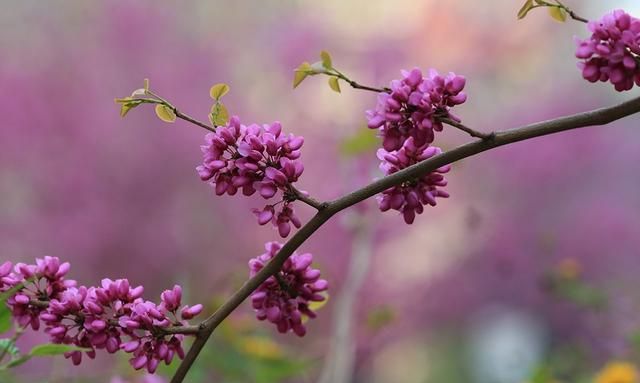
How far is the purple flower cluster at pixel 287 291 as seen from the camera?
1.49 feet

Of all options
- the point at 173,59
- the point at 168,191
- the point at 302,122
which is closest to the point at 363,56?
the point at 302,122

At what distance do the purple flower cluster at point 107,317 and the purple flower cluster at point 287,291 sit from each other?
41 millimetres

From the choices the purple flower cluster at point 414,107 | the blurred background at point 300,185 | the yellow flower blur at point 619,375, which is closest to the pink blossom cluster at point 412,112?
the purple flower cluster at point 414,107

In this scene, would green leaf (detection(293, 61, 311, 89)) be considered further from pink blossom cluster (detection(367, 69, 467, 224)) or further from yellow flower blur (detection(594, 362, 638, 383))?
yellow flower blur (detection(594, 362, 638, 383))

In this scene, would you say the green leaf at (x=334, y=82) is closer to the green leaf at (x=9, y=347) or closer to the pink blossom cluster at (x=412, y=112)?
the pink blossom cluster at (x=412, y=112)

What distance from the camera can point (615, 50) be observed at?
397 mm

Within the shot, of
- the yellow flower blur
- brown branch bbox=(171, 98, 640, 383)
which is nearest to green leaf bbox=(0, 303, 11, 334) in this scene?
brown branch bbox=(171, 98, 640, 383)

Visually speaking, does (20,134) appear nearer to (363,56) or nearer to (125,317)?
(363,56)

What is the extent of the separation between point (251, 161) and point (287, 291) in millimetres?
88

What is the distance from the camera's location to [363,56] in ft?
11.1

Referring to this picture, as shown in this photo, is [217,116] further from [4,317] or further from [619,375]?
[619,375]

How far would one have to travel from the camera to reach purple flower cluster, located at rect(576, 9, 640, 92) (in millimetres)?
393

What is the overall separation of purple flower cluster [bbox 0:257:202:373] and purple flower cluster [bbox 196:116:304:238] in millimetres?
73

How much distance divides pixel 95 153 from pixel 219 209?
494 mm
